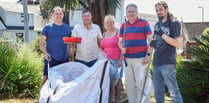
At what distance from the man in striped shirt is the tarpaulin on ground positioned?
57cm

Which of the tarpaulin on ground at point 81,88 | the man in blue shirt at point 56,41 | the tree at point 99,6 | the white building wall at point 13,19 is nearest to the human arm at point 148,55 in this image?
the tarpaulin on ground at point 81,88

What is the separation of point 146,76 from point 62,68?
1.13 meters

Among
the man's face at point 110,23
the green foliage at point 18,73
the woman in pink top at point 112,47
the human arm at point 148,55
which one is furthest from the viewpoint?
the green foliage at point 18,73

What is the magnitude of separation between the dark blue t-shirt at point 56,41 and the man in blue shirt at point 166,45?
4.28 feet

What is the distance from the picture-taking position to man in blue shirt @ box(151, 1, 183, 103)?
3156 mm

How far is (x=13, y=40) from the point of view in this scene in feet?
20.1

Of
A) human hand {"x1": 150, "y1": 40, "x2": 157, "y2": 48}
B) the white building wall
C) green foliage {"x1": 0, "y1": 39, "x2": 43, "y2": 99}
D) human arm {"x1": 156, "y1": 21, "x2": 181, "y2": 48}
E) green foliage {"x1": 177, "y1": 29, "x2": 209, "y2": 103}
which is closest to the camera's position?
human arm {"x1": 156, "y1": 21, "x2": 181, "y2": 48}

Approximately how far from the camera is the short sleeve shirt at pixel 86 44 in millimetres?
3838

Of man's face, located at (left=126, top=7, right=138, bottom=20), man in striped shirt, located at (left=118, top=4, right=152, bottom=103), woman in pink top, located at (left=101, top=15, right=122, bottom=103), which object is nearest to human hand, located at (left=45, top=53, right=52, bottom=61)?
woman in pink top, located at (left=101, top=15, right=122, bottom=103)

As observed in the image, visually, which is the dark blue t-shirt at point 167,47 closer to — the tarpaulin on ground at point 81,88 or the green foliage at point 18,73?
the tarpaulin on ground at point 81,88

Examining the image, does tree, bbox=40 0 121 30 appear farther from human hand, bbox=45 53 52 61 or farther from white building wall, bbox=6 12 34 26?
white building wall, bbox=6 12 34 26

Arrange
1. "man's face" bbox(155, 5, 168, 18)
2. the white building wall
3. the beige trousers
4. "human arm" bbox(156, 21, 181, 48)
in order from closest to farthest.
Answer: "human arm" bbox(156, 21, 181, 48) < "man's face" bbox(155, 5, 168, 18) < the beige trousers < the white building wall

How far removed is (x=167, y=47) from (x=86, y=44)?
1.15 m

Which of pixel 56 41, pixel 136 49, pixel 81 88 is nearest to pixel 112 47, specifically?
pixel 136 49
